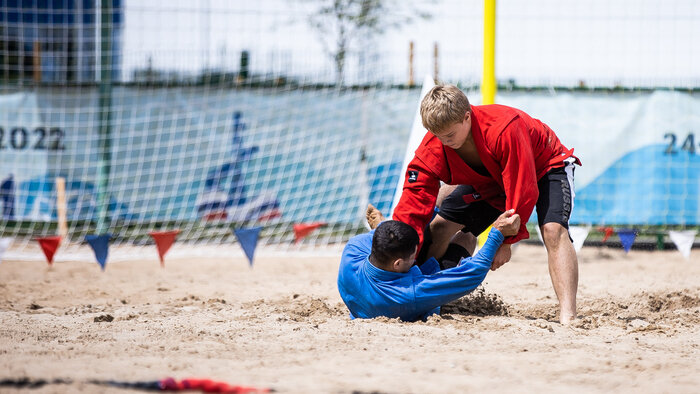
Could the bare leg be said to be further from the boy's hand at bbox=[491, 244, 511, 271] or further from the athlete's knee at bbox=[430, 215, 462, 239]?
the athlete's knee at bbox=[430, 215, 462, 239]

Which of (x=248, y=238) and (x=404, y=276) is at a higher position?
(x=404, y=276)

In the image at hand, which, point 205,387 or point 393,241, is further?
point 393,241

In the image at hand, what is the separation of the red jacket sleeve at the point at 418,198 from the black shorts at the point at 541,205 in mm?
218

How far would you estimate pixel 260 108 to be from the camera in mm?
8820

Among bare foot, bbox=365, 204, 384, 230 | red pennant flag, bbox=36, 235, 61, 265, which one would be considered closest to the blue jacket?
bare foot, bbox=365, 204, 384, 230

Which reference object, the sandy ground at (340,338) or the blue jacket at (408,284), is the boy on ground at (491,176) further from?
the sandy ground at (340,338)

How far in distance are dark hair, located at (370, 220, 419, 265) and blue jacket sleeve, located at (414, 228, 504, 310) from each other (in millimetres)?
187

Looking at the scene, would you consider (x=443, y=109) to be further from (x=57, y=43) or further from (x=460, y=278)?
(x=57, y=43)

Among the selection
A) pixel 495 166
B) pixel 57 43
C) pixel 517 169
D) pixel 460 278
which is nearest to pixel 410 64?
pixel 495 166

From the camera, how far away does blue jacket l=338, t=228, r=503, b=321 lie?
3.54m

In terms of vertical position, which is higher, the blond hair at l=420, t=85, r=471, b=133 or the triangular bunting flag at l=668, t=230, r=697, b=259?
the blond hair at l=420, t=85, r=471, b=133

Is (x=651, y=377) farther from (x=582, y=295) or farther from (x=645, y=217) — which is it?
(x=645, y=217)

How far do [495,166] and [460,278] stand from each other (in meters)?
0.62

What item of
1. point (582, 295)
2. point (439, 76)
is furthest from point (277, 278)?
point (439, 76)
